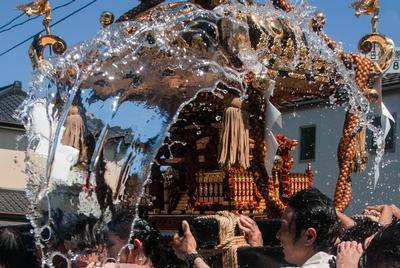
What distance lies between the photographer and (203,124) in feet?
19.5

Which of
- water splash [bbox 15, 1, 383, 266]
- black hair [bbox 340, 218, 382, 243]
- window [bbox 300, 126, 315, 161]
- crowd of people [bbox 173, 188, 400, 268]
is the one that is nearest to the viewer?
crowd of people [bbox 173, 188, 400, 268]

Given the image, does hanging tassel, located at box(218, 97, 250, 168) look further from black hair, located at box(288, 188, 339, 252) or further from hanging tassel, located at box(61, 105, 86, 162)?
black hair, located at box(288, 188, 339, 252)

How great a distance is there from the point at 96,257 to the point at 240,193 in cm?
156

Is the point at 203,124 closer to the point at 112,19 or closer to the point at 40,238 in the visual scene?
the point at 112,19

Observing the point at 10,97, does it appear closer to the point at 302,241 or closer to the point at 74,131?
the point at 74,131

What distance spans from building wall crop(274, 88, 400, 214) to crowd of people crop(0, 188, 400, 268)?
13655 mm

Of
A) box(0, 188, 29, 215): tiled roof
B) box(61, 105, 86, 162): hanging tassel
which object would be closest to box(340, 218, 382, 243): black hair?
box(61, 105, 86, 162): hanging tassel

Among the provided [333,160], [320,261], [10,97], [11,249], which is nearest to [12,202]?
[10,97]

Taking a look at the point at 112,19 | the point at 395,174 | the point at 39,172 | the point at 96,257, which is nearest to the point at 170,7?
the point at 112,19

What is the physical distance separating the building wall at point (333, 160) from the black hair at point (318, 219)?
1488 cm

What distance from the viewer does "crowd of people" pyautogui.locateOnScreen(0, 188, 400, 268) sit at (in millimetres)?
2504

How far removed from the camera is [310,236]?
135 inches

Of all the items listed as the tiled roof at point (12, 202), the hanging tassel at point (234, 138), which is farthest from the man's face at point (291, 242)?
the tiled roof at point (12, 202)

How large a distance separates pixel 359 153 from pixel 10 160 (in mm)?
17167
